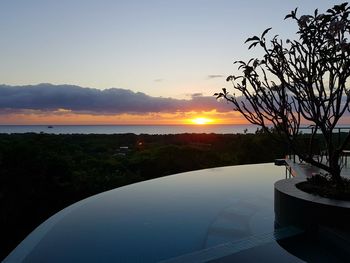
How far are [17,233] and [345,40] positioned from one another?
847cm

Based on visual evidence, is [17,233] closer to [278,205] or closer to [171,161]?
[278,205]

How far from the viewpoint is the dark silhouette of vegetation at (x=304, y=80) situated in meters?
4.60

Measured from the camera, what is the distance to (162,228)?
17.0 feet

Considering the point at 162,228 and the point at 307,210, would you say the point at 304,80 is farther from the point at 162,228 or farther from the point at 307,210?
the point at 162,228

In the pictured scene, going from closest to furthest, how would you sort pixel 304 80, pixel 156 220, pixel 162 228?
pixel 304 80 < pixel 162 228 < pixel 156 220

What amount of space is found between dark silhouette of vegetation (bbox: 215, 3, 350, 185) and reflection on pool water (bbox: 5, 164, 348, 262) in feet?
4.97

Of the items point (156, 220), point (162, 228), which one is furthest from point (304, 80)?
point (156, 220)

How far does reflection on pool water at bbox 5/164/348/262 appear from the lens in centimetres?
405

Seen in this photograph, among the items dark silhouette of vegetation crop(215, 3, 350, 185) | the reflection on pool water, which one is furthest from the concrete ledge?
dark silhouette of vegetation crop(215, 3, 350, 185)

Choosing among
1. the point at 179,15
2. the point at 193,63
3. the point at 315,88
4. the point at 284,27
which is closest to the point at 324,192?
the point at 315,88

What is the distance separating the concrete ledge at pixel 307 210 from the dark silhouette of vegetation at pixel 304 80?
2.10 feet

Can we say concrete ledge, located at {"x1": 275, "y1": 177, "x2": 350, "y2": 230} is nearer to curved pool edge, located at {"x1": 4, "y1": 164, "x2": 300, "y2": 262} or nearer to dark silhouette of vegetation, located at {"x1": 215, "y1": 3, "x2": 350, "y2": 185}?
curved pool edge, located at {"x1": 4, "y1": 164, "x2": 300, "y2": 262}

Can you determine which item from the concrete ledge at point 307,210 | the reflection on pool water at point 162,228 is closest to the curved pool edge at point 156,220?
the reflection on pool water at point 162,228

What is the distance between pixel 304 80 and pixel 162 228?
2848 millimetres
